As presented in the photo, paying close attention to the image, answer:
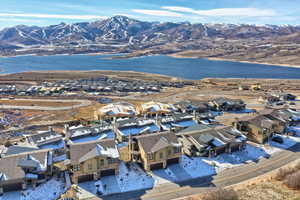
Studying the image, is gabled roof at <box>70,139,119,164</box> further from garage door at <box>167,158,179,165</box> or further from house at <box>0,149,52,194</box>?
garage door at <box>167,158,179,165</box>

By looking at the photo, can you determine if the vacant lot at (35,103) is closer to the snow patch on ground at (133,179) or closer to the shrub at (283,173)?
the snow patch on ground at (133,179)

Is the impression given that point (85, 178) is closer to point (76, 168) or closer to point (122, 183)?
point (76, 168)

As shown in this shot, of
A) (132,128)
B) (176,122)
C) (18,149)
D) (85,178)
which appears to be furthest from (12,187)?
(176,122)

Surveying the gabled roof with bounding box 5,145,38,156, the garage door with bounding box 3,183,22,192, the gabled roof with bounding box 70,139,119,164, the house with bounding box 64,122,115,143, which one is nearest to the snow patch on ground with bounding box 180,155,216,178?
the gabled roof with bounding box 70,139,119,164

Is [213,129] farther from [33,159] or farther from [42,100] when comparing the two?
[42,100]

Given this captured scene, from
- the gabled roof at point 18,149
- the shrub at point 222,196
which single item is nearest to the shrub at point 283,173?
the shrub at point 222,196
